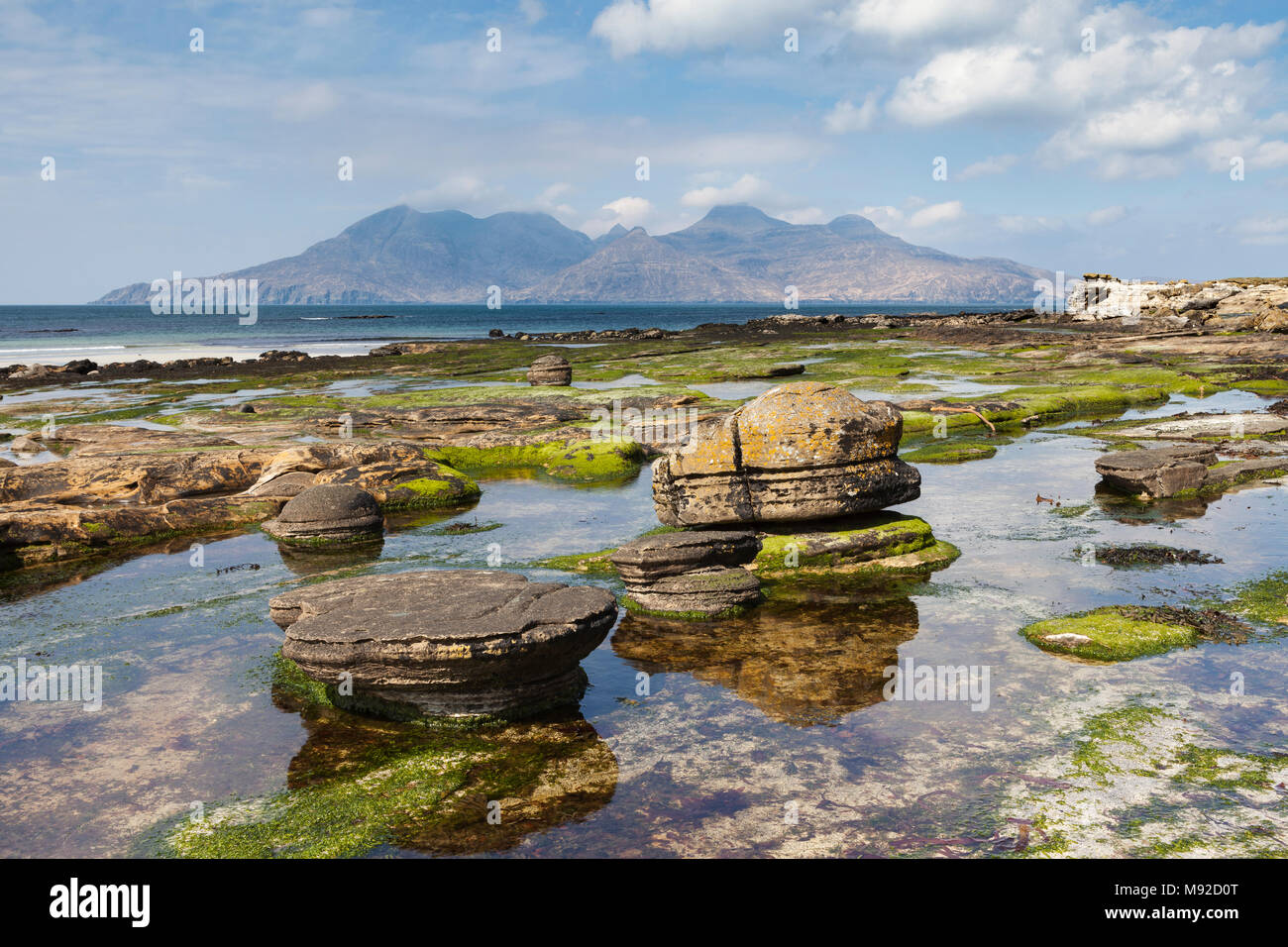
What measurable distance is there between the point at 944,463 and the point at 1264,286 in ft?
235

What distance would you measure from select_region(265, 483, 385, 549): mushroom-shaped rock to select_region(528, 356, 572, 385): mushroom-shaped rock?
30.0 meters

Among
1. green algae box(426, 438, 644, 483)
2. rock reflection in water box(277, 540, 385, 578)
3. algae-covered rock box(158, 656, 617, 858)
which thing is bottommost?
algae-covered rock box(158, 656, 617, 858)

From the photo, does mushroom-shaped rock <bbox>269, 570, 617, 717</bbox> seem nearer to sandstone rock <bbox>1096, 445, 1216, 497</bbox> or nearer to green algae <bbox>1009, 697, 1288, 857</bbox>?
green algae <bbox>1009, 697, 1288, 857</bbox>

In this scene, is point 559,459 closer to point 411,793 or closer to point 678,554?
point 678,554

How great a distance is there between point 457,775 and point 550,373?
41.9m

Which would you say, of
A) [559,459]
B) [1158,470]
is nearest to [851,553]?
[1158,470]

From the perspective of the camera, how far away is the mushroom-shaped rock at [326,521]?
19.9 metres

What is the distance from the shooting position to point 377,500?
23.3 meters

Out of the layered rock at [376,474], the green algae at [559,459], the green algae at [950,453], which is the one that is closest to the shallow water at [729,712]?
the layered rock at [376,474]

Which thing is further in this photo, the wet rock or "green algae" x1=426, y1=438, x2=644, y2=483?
"green algae" x1=426, y1=438, x2=644, y2=483

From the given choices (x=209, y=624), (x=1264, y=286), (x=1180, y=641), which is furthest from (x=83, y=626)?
(x=1264, y=286)

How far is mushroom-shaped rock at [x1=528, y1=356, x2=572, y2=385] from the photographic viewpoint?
50.0 m

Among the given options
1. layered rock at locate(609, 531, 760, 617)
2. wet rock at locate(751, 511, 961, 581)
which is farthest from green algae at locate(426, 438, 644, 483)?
layered rock at locate(609, 531, 760, 617)
